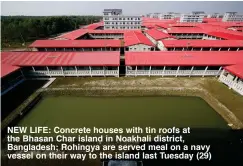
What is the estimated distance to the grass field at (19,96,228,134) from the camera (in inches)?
727

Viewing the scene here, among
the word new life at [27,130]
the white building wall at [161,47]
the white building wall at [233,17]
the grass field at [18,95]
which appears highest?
the white building wall at [233,17]

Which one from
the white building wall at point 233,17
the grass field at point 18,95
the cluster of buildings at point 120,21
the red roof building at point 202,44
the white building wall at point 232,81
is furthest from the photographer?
the white building wall at point 233,17

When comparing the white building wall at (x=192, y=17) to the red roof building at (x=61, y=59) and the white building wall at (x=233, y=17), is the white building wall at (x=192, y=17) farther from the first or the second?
the red roof building at (x=61, y=59)

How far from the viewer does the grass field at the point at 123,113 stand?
727 inches

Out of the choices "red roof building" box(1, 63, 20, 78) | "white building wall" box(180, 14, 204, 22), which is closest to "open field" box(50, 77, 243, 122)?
"red roof building" box(1, 63, 20, 78)

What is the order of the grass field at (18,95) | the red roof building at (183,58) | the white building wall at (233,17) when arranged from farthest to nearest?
the white building wall at (233,17), the red roof building at (183,58), the grass field at (18,95)

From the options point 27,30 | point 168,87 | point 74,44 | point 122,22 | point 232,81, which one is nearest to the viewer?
point 168,87

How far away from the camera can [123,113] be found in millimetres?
19984

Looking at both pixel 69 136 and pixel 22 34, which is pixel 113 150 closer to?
pixel 69 136

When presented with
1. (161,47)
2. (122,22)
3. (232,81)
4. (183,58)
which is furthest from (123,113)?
(122,22)

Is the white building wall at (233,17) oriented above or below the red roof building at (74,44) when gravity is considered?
above

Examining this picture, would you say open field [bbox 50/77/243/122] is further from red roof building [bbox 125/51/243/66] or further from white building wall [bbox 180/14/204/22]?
white building wall [bbox 180/14/204/22]

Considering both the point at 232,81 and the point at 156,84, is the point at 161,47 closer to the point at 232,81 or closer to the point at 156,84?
the point at 156,84

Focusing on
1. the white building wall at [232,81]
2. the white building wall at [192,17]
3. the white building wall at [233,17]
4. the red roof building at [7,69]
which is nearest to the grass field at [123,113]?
the white building wall at [232,81]
